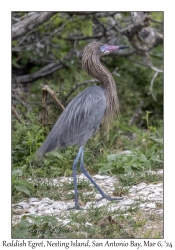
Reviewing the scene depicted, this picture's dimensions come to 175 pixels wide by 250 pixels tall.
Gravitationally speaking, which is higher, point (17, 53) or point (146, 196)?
point (17, 53)

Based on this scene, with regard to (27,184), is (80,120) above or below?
above

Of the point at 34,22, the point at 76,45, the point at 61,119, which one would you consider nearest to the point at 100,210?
the point at 61,119

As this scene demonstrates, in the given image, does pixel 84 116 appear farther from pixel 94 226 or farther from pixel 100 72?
pixel 94 226

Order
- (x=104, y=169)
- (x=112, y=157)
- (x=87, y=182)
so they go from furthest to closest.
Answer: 1. (x=112, y=157)
2. (x=104, y=169)
3. (x=87, y=182)

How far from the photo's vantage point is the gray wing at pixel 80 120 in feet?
18.2

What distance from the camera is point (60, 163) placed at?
6527 millimetres

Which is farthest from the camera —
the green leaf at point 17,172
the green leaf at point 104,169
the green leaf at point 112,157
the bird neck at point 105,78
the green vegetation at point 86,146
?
the green leaf at point 112,157

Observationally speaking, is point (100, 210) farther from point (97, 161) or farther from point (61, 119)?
point (97, 161)

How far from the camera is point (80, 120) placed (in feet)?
18.3

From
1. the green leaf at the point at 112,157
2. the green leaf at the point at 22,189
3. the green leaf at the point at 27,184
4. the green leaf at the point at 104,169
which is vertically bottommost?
the green leaf at the point at 22,189

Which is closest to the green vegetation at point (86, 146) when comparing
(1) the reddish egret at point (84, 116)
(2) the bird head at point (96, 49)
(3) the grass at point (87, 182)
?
(3) the grass at point (87, 182)

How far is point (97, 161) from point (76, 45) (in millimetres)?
3752

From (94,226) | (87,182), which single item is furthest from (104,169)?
(94,226)

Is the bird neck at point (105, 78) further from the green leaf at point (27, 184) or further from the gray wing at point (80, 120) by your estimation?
the green leaf at point (27, 184)
